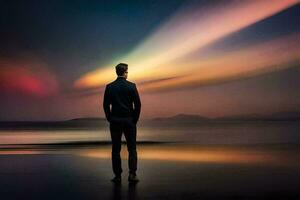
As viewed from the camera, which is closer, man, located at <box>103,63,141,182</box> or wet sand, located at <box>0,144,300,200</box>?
wet sand, located at <box>0,144,300,200</box>

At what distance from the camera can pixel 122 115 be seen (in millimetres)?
5867

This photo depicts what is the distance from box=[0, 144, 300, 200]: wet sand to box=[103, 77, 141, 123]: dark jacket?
74cm

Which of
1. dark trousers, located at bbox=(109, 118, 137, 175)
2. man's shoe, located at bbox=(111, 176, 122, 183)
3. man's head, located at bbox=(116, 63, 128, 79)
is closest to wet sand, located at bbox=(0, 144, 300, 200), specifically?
man's shoe, located at bbox=(111, 176, 122, 183)

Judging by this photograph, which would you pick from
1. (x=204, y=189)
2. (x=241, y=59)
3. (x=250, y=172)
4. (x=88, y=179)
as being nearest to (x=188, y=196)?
(x=204, y=189)

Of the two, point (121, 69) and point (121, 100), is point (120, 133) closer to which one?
point (121, 100)

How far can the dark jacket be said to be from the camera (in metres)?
5.88

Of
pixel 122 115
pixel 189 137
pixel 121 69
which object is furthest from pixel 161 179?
pixel 189 137

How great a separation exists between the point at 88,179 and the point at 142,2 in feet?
38.6

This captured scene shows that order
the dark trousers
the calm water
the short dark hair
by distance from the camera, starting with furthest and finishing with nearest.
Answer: the calm water → the short dark hair → the dark trousers

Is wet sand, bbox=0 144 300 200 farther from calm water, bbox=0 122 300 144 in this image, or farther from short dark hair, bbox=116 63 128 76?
calm water, bbox=0 122 300 144

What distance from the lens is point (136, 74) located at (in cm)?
1698

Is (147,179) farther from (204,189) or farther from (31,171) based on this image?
(31,171)

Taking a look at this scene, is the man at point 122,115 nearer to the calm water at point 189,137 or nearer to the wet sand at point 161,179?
the wet sand at point 161,179

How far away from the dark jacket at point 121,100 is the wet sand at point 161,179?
74cm
